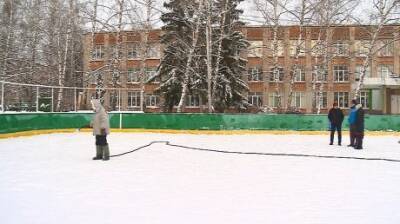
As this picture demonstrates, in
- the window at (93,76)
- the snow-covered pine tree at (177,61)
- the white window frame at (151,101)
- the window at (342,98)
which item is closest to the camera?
the window at (93,76)

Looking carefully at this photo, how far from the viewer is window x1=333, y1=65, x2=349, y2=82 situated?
52.1 meters

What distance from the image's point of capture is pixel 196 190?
26.2 feet

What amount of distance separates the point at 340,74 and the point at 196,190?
47.6 m

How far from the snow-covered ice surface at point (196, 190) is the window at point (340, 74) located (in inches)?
1626

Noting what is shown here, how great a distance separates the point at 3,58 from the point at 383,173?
3036 cm

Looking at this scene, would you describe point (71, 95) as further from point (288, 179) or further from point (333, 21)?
point (288, 179)

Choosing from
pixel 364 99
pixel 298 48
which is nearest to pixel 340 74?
pixel 364 99

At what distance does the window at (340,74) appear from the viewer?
52.1m

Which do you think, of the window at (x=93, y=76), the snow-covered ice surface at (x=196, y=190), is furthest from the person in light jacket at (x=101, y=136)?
the window at (x=93, y=76)

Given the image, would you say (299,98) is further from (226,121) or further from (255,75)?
(226,121)

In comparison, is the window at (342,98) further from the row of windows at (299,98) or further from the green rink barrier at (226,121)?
the green rink barrier at (226,121)

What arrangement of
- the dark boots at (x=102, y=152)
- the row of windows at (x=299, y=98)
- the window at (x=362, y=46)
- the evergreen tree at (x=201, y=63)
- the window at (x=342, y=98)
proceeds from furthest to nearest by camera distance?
the window at (x=342, y=98)
the row of windows at (x=299, y=98)
the evergreen tree at (x=201, y=63)
the window at (x=362, y=46)
the dark boots at (x=102, y=152)

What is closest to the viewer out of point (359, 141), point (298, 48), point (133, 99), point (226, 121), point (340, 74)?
point (359, 141)

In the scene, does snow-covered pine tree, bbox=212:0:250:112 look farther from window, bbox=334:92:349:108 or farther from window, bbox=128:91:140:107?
window, bbox=334:92:349:108
